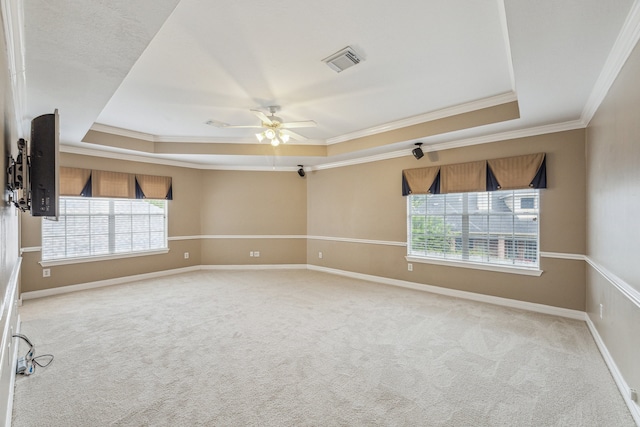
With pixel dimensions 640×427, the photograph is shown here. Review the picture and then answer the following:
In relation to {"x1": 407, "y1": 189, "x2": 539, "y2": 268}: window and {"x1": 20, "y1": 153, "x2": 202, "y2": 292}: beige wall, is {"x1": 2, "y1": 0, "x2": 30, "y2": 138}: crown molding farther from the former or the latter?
{"x1": 407, "y1": 189, "x2": 539, "y2": 268}: window

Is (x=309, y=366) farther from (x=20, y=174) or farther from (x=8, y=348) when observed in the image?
(x=20, y=174)

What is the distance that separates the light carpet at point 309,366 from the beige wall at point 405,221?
1.45 feet

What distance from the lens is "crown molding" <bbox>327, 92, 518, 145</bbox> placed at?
3.57 meters

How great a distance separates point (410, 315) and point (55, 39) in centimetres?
432

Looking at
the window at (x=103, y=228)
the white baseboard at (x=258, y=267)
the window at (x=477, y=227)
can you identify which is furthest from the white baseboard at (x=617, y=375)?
the window at (x=103, y=228)

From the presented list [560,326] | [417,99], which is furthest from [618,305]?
[417,99]

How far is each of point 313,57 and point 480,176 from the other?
311cm

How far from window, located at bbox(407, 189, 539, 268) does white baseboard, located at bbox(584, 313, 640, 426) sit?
117cm

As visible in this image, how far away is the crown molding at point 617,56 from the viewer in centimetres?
182

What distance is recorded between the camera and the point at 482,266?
436 cm

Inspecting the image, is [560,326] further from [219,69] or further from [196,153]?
[196,153]

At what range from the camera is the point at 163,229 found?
6277mm

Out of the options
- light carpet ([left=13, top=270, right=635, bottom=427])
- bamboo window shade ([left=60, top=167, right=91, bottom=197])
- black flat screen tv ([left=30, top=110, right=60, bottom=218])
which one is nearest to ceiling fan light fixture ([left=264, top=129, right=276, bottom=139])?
black flat screen tv ([left=30, top=110, right=60, bottom=218])

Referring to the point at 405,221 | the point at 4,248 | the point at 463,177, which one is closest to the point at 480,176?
the point at 463,177
